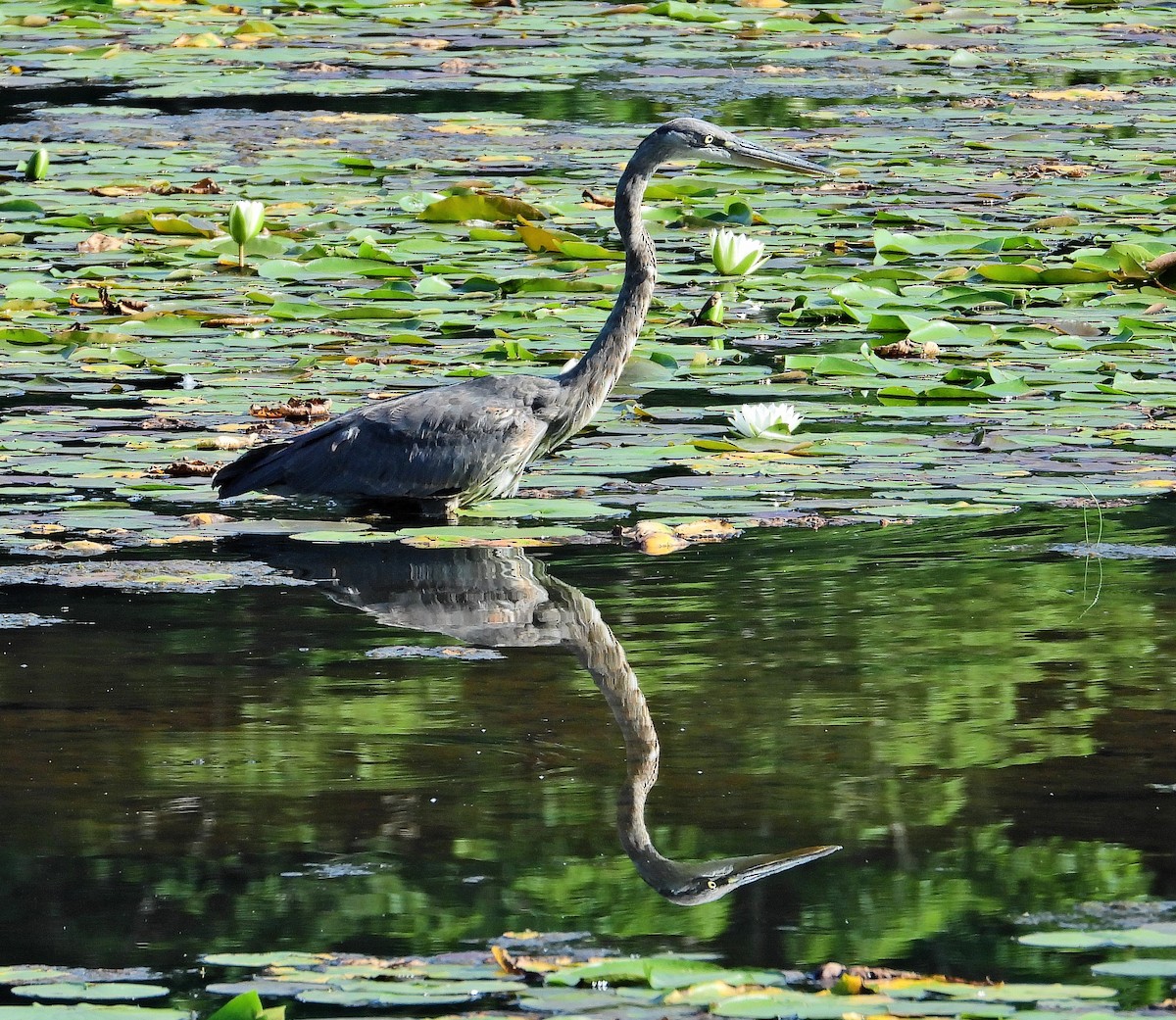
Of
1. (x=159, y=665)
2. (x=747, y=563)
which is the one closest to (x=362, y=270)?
(x=747, y=563)

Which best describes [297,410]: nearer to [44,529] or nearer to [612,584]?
[44,529]

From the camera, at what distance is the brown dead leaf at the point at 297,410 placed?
23.4ft

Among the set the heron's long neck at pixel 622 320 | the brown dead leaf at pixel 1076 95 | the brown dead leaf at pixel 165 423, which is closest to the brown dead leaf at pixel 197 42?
the brown dead leaf at pixel 1076 95

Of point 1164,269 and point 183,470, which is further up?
point 1164,269

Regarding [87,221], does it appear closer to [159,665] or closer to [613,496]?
[613,496]

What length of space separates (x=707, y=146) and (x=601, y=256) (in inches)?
98.1

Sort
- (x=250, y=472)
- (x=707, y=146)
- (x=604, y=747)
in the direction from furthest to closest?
(x=707, y=146)
(x=250, y=472)
(x=604, y=747)

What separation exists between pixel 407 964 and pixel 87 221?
7.41 meters

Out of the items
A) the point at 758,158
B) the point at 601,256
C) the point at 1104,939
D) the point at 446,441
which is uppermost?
the point at 758,158

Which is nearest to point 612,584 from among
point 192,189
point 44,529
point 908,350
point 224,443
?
point 44,529

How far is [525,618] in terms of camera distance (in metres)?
5.25

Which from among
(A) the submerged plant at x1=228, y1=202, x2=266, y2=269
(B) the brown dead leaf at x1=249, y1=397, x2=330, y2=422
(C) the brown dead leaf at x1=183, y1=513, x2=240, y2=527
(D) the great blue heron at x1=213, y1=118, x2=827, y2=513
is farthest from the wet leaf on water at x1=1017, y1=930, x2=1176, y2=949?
(A) the submerged plant at x1=228, y1=202, x2=266, y2=269

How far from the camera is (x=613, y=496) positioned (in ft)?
20.7

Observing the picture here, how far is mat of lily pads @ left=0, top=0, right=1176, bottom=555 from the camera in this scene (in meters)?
6.52
